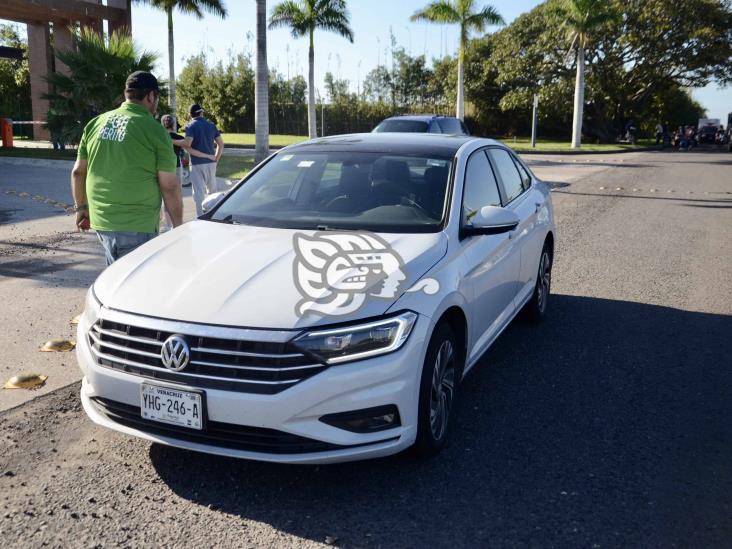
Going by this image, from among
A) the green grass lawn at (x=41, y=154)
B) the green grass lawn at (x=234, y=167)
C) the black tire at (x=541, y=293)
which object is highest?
the green grass lawn at (x=41, y=154)

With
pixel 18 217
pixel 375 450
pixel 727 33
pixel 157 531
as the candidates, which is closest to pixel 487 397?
pixel 375 450

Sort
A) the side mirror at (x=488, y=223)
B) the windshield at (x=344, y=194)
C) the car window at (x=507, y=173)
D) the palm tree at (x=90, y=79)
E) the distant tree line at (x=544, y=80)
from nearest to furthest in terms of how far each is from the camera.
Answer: the side mirror at (x=488, y=223) < the windshield at (x=344, y=194) < the car window at (x=507, y=173) < the palm tree at (x=90, y=79) < the distant tree line at (x=544, y=80)

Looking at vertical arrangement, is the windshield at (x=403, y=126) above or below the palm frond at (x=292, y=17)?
below

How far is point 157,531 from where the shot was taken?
9.93 feet

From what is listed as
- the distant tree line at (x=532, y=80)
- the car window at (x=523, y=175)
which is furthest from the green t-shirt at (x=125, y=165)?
the distant tree line at (x=532, y=80)

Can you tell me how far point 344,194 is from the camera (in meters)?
A: 4.57

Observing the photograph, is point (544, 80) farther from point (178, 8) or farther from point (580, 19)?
point (178, 8)

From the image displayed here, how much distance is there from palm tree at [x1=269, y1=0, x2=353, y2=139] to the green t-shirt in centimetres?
2687

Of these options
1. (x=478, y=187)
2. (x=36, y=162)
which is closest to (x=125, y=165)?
(x=478, y=187)

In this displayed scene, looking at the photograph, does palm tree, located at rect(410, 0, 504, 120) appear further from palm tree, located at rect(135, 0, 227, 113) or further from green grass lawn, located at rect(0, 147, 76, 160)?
green grass lawn, located at rect(0, 147, 76, 160)

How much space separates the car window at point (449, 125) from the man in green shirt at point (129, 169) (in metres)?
12.6

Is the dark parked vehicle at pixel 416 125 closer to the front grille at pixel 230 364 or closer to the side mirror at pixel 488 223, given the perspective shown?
the side mirror at pixel 488 223

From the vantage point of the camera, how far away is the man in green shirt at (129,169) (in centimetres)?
461

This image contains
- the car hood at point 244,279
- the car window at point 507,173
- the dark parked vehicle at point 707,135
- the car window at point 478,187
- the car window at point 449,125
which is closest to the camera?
the car hood at point 244,279
